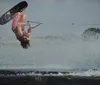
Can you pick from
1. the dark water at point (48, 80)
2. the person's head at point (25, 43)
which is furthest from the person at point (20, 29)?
the dark water at point (48, 80)

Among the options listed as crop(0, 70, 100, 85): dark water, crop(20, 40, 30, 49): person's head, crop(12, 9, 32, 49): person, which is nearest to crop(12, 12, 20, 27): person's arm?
crop(12, 9, 32, 49): person

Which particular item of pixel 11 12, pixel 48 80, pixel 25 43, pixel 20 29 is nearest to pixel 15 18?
pixel 11 12

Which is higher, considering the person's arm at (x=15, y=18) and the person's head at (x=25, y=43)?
the person's arm at (x=15, y=18)

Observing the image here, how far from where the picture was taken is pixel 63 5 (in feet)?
25.6

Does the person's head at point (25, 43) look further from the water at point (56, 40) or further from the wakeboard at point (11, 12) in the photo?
the wakeboard at point (11, 12)

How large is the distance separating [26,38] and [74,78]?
197 cm

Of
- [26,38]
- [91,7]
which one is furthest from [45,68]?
[91,7]

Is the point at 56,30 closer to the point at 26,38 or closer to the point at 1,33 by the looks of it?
the point at 26,38

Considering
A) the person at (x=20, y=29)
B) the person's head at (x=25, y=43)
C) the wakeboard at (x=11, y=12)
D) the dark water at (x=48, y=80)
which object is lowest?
the dark water at (x=48, y=80)

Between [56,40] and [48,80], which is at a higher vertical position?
[56,40]

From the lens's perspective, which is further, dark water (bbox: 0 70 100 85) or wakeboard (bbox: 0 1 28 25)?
wakeboard (bbox: 0 1 28 25)

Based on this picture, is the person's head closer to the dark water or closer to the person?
the person

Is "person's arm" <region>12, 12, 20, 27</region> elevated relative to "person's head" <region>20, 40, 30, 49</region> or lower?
elevated

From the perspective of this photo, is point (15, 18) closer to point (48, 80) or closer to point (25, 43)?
point (25, 43)
